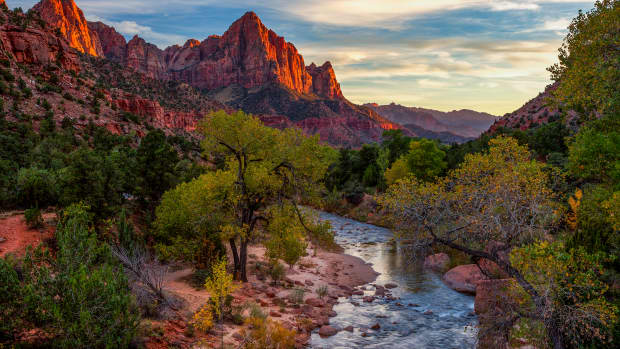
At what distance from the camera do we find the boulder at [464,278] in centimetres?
2295

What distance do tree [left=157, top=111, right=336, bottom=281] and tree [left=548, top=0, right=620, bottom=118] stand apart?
1234 cm

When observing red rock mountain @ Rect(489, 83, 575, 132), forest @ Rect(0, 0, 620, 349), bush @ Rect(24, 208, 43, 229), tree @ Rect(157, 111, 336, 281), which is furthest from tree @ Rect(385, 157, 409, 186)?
bush @ Rect(24, 208, 43, 229)

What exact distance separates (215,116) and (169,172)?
36.9 ft

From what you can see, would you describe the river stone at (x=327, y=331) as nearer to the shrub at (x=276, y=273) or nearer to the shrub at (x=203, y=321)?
the shrub at (x=203, y=321)

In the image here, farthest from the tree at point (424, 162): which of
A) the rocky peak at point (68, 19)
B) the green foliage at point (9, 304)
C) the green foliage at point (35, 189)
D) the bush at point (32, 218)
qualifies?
the rocky peak at point (68, 19)

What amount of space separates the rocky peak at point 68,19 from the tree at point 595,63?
203 m

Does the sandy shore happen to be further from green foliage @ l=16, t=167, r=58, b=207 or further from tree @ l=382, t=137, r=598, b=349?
green foliage @ l=16, t=167, r=58, b=207

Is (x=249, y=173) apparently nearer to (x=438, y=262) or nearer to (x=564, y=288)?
(x=564, y=288)

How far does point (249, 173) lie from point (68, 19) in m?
222

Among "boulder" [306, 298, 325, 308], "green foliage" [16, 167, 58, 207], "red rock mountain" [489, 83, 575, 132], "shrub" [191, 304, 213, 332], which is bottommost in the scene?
"boulder" [306, 298, 325, 308]

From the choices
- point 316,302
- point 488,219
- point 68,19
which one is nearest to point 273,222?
point 316,302

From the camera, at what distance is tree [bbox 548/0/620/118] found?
46.8ft

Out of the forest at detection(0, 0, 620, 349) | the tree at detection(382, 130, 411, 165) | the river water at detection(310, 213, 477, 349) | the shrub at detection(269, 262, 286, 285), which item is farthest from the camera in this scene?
the tree at detection(382, 130, 411, 165)

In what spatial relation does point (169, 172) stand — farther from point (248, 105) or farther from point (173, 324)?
point (248, 105)
